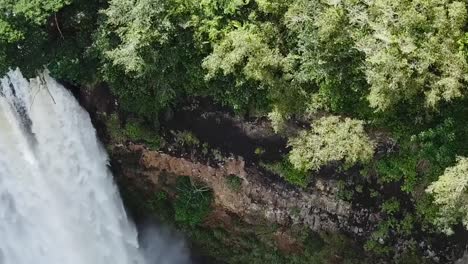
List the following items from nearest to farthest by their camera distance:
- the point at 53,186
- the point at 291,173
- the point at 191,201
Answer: the point at 291,173, the point at 53,186, the point at 191,201

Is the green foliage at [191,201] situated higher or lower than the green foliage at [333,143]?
lower

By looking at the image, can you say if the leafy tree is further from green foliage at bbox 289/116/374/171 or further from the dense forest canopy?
green foliage at bbox 289/116/374/171

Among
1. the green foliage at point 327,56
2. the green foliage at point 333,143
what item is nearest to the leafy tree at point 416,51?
the green foliage at point 327,56

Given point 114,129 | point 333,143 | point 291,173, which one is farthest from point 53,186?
point 333,143

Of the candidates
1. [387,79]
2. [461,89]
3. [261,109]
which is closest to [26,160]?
[261,109]

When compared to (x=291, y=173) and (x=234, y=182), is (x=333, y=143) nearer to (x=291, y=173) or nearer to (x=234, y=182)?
(x=291, y=173)

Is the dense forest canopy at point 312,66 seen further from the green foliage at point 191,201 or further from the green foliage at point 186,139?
the green foliage at point 191,201
